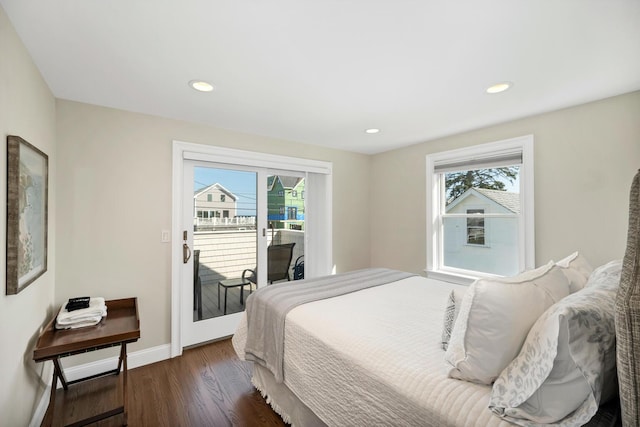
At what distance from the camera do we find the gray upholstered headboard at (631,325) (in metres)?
0.75

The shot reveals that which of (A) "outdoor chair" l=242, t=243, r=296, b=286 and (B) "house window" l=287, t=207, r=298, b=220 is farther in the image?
(B) "house window" l=287, t=207, r=298, b=220

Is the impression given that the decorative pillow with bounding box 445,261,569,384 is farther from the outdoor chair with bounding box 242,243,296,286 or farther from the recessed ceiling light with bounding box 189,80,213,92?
the outdoor chair with bounding box 242,243,296,286

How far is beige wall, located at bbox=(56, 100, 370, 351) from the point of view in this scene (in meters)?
2.34

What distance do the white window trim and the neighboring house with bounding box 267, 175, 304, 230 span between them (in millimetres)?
1677

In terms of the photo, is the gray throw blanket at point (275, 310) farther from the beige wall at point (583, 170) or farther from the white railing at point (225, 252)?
the beige wall at point (583, 170)


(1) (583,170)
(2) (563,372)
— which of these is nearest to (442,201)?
(1) (583,170)

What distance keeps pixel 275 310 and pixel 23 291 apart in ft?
4.68

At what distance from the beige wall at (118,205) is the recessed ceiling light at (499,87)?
2584 mm

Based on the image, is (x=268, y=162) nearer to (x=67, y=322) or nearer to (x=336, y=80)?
(x=336, y=80)

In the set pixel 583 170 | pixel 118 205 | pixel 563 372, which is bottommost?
pixel 563 372

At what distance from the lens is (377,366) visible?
1.24m

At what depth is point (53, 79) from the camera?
2.00 meters

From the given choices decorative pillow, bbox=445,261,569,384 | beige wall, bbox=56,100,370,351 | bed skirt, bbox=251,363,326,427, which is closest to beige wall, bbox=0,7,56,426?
beige wall, bbox=56,100,370,351

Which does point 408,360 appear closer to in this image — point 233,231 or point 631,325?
point 631,325
